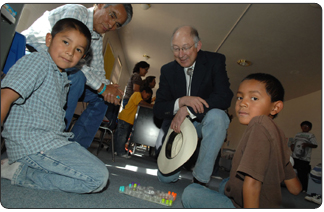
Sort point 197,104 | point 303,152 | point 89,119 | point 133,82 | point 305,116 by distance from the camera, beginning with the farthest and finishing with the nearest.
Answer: point 305,116
point 303,152
point 133,82
point 89,119
point 197,104

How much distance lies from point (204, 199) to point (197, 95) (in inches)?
35.4

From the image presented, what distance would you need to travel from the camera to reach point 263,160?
59 cm

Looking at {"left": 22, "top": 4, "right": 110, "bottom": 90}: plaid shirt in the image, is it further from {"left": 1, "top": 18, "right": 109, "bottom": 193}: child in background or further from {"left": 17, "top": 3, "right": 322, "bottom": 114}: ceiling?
{"left": 17, "top": 3, "right": 322, "bottom": 114}: ceiling

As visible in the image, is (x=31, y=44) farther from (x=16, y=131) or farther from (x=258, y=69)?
(x=258, y=69)

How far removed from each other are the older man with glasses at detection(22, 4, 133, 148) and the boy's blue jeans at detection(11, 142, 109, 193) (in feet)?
1.31

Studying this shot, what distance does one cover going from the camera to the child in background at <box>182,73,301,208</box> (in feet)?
1.91

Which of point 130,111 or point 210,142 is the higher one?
point 130,111

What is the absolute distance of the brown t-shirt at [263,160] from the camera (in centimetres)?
59

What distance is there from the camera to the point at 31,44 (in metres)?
1.11

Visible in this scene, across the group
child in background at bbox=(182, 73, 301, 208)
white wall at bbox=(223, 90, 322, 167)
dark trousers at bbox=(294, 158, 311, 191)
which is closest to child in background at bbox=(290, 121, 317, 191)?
dark trousers at bbox=(294, 158, 311, 191)

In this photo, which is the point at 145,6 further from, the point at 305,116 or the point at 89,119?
the point at 305,116

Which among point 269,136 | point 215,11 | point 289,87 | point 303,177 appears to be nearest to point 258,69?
point 289,87

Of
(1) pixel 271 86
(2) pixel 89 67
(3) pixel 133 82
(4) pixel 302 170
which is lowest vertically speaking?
(4) pixel 302 170

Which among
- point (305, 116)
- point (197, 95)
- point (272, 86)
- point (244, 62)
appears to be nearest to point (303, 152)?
point (305, 116)
